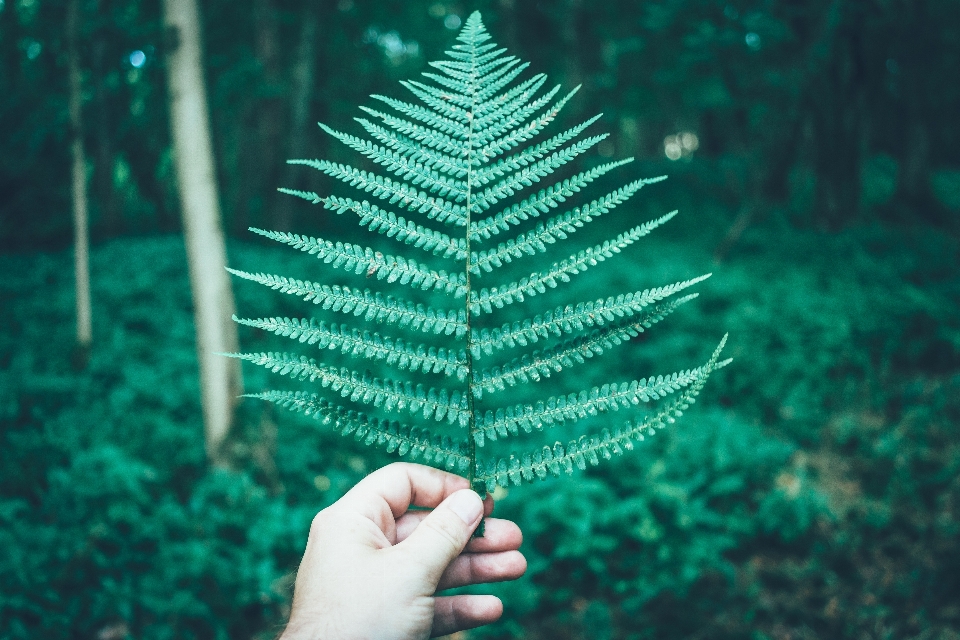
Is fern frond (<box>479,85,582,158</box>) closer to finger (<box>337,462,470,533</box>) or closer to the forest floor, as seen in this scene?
finger (<box>337,462,470,533</box>)

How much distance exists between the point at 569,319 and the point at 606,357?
18.7 feet

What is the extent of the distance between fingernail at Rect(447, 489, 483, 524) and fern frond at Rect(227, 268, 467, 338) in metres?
0.55

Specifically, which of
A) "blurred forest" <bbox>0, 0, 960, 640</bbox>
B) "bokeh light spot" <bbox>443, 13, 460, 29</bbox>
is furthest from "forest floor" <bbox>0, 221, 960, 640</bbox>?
"bokeh light spot" <bbox>443, 13, 460, 29</bbox>

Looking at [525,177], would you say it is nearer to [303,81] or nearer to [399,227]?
Answer: [399,227]

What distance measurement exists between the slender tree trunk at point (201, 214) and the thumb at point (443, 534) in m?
3.17

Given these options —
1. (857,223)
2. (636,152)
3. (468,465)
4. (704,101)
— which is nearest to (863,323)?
(857,223)

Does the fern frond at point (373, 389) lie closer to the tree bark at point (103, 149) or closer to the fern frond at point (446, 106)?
the fern frond at point (446, 106)

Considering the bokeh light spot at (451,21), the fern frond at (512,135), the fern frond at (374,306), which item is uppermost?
the bokeh light spot at (451,21)

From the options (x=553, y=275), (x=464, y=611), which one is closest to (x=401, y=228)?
(x=553, y=275)

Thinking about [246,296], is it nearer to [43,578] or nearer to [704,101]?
[43,578]

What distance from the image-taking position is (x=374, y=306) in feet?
4.82

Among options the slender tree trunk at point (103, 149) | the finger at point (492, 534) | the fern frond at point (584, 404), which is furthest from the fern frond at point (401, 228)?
the slender tree trunk at point (103, 149)

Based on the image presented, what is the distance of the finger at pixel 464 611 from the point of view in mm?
2090

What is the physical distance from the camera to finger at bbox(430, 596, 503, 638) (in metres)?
2.09
